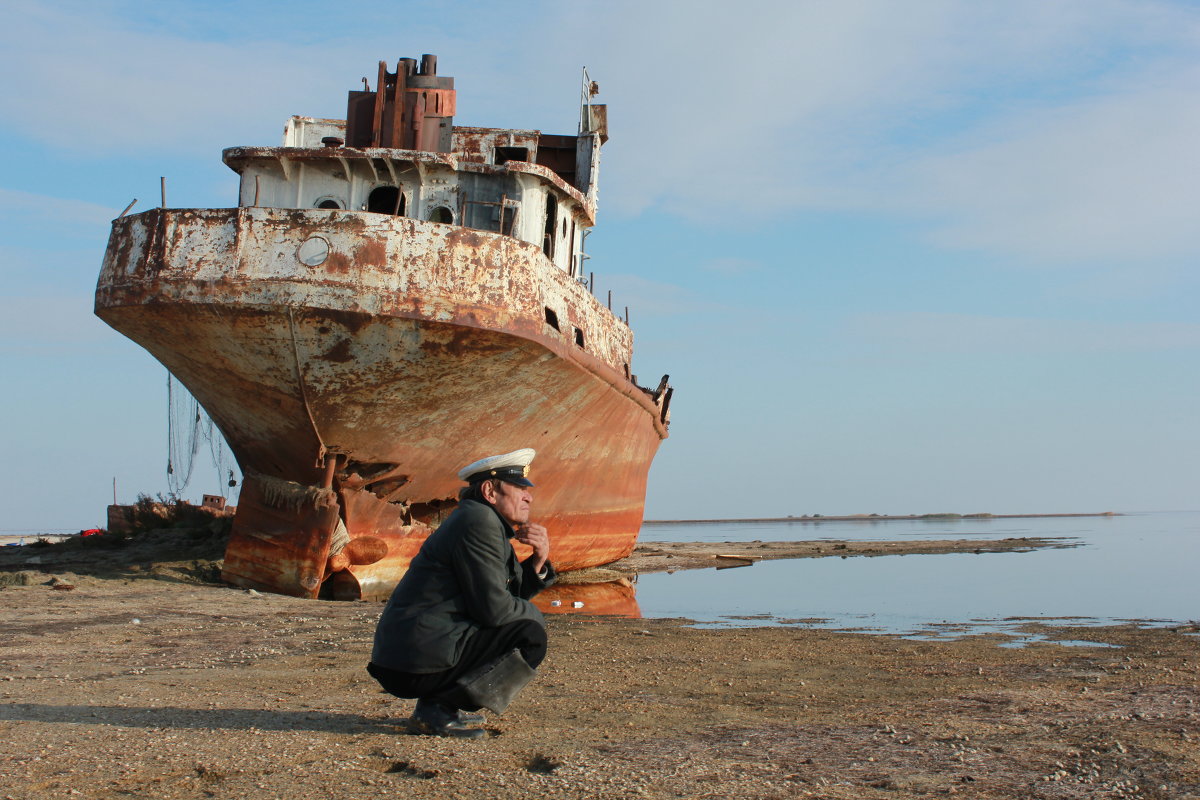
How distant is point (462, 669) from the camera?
3.42 metres

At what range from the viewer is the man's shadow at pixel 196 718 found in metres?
3.57

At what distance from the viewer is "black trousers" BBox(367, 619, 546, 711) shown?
3.39 meters

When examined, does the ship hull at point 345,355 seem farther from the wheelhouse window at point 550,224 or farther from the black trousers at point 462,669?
the black trousers at point 462,669

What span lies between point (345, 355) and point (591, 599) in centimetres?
409

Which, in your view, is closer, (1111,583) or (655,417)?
(1111,583)

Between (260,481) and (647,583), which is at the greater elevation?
(260,481)

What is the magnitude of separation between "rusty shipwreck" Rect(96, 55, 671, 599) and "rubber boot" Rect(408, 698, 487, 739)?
552cm

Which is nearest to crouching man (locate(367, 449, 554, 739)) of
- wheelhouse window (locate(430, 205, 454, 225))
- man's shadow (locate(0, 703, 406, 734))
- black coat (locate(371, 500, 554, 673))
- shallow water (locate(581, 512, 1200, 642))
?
black coat (locate(371, 500, 554, 673))

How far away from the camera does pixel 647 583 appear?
14.6m

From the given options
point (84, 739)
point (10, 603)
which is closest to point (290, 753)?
point (84, 739)

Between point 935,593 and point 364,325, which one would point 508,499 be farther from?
point 935,593

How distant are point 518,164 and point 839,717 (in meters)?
7.79

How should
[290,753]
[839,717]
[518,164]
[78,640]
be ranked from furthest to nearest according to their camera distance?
1. [518,164]
2. [78,640]
3. [839,717]
4. [290,753]

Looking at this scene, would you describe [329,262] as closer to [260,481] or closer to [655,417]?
[260,481]
